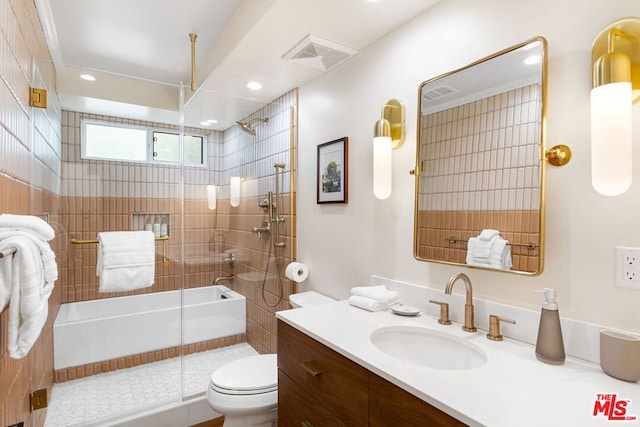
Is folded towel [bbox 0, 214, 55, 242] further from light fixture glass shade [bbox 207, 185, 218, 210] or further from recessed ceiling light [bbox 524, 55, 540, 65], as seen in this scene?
recessed ceiling light [bbox 524, 55, 540, 65]

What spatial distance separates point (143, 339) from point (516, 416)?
2.81 m

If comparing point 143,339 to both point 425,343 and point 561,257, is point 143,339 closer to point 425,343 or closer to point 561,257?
point 425,343

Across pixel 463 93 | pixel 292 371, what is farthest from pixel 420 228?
pixel 292 371

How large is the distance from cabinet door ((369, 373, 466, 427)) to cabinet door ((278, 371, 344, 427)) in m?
0.21

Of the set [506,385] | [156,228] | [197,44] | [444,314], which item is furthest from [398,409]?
[197,44]

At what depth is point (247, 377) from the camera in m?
1.76

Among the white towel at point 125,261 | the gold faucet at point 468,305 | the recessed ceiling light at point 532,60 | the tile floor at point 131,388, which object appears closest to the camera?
the recessed ceiling light at point 532,60

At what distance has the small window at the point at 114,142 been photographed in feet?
8.80

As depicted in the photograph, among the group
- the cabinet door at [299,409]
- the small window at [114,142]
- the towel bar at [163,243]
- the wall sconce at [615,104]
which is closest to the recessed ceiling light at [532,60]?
the wall sconce at [615,104]

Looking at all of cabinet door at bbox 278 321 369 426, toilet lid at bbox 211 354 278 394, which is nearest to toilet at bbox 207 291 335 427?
toilet lid at bbox 211 354 278 394

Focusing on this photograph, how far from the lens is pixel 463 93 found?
4.58 ft

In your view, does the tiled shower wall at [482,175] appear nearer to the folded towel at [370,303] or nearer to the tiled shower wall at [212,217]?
the folded towel at [370,303]

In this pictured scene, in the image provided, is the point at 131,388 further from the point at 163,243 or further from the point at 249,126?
the point at 249,126

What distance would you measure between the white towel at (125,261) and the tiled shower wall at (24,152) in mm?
291
